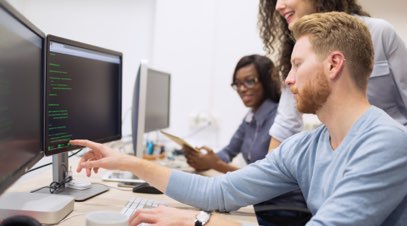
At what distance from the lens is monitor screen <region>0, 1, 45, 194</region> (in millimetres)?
794

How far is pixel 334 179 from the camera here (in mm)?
966

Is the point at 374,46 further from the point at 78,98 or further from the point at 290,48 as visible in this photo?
the point at 78,98

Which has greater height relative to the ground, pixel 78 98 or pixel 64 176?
pixel 78 98

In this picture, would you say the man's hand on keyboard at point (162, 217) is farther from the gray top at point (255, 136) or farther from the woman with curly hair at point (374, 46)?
the gray top at point (255, 136)

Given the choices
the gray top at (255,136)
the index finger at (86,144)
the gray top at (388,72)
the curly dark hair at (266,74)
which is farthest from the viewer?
the curly dark hair at (266,74)

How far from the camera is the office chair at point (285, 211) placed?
1395 millimetres

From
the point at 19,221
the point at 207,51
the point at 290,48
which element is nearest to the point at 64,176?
the point at 19,221

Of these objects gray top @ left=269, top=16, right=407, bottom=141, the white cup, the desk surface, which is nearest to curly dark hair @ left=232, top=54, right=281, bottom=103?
gray top @ left=269, top=16, right=407, bottom=141

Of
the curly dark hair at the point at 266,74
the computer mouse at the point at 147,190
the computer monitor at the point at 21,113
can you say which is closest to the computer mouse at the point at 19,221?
the computer monitor at the point at 21,113

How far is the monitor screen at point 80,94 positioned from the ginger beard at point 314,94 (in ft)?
2.31

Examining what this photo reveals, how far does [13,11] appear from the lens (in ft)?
2.79

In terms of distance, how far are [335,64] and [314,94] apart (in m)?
0.09

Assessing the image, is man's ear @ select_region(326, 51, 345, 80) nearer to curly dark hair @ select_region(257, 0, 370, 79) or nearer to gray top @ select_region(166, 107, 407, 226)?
gray top @ select_region(166, 107, 407, 226)

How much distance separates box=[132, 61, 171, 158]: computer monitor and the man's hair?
82 cm
